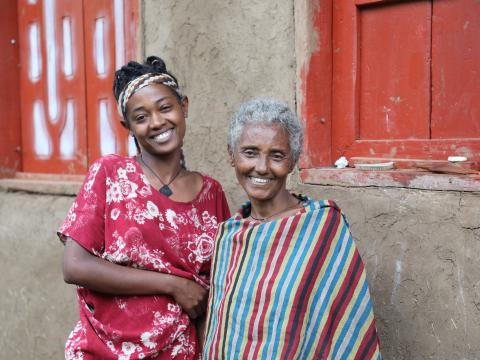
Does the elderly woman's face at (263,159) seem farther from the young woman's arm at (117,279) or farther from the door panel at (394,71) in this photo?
the door panel at (394,71)

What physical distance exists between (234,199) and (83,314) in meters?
1.01

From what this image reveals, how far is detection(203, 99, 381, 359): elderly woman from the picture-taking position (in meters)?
1.92

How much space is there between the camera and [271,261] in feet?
6.52

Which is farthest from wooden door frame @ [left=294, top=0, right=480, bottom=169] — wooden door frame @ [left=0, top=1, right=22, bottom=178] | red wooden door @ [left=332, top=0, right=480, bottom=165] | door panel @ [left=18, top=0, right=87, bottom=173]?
wooden door frame @ [left=0, top=1, right=22, bottom=178]

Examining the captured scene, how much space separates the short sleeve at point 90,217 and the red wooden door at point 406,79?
1.14 metres

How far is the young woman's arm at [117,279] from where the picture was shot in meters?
2.18

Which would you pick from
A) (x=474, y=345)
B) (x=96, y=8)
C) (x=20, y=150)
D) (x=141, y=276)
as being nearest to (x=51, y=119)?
(x=20, y=150)

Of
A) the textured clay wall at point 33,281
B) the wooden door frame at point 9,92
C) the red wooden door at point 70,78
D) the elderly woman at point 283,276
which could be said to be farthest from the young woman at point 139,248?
the wooden door frame at point 9,92

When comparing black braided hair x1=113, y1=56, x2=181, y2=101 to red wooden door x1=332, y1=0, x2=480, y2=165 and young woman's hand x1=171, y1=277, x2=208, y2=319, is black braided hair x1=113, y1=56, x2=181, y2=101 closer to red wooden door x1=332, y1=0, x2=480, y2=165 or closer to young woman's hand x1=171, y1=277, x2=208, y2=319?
young woman's hand x1=171, y1=277, x2=208, y2=319

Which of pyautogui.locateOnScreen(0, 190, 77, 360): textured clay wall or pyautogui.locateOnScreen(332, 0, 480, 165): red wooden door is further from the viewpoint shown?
pyautogui.locateOnScreen(0, 190, 77, 360): textured clay wall

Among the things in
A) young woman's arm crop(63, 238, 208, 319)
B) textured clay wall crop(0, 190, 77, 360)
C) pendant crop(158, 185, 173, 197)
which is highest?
pendant crop(158, 185, 173, 197)

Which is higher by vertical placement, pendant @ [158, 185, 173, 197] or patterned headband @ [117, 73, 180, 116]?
patterned headband @ [117, 73, 180, 116]

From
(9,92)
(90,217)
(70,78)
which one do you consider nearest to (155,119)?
(90,217)

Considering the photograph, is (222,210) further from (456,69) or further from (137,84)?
(456,69)
